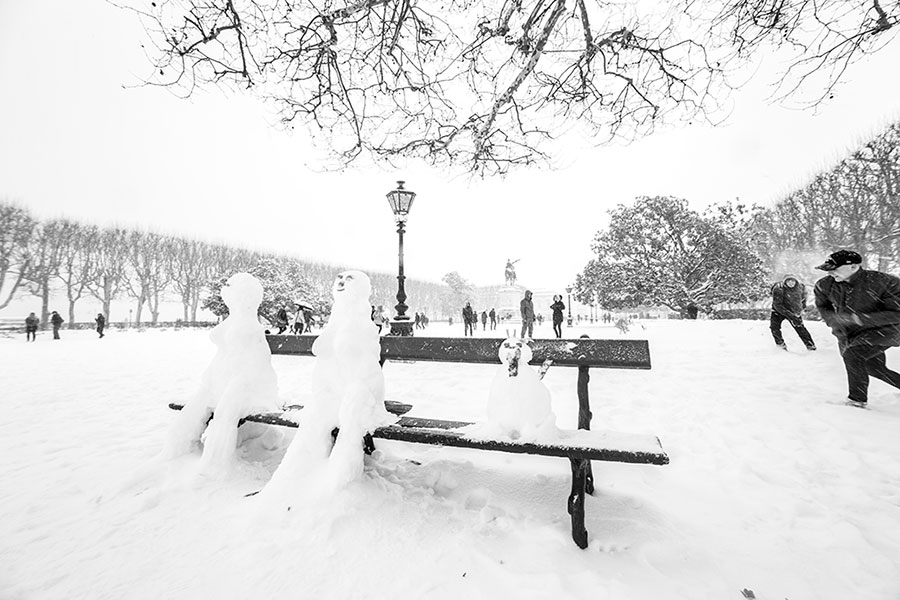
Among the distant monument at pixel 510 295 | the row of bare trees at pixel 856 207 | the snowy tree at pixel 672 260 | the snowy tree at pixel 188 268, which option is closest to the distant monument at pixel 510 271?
the distant monument at pixel 510 295

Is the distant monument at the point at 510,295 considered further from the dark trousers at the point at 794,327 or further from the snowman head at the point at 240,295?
the snowman head at the point at 240,295

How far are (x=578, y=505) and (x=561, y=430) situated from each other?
390 millimetres

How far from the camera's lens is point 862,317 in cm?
373

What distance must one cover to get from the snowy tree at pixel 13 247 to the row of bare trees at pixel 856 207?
43.5 meters

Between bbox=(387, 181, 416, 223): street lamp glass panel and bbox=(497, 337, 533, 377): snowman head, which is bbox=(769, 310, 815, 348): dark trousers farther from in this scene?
bbox=(387, 181, 416, 223): street lamp glass panel

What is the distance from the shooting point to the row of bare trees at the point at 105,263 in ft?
82.7

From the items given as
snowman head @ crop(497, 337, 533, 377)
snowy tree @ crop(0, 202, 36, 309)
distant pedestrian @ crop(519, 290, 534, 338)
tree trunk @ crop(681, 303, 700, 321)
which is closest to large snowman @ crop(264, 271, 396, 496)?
snowman head @ crop(497, 337, 533, 377)

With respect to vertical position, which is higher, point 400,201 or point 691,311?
point 400,201

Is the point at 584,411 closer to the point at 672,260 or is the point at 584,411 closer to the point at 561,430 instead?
the point at 561,430

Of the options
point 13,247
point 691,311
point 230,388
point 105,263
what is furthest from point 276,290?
point 230,388

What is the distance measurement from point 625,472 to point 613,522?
0.71 meters

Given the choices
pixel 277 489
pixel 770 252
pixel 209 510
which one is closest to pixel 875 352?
pixel 277 489

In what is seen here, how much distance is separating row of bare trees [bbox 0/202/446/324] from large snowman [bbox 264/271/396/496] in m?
32.2

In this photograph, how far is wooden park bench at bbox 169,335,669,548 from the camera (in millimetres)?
1923
